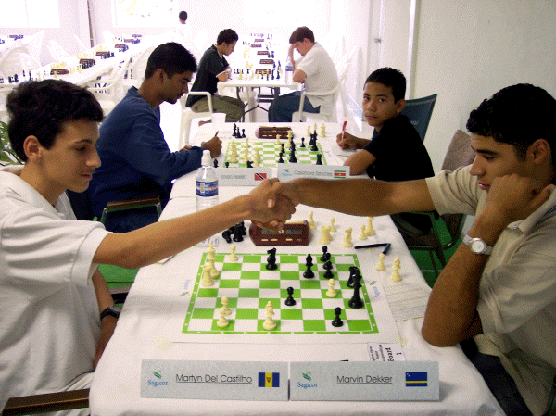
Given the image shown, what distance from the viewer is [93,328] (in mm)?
1602

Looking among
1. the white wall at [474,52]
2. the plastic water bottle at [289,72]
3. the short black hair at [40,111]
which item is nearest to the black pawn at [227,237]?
the short black hair at [40,111]

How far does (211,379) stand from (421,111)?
299 centimetres

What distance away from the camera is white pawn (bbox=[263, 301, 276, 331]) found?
1.37 meters

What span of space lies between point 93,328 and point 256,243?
63 centimetres

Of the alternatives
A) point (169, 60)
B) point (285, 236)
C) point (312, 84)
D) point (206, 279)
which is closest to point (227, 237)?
point (285, 236)

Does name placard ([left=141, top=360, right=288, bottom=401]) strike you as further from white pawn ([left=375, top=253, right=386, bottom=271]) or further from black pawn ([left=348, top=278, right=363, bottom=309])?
white pawn ([left=375, top=253, right=386, bottom=271])

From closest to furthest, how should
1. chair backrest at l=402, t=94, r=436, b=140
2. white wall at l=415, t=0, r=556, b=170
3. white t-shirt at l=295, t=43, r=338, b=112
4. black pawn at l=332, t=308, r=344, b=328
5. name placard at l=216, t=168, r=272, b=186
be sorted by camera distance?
black pawn at l=332, t=308, r=344, b=328
name placard at l=216, t=168, r=272, b=186
white wall at l=415, t=0, r=556, b=170
chair backrest at l=402, t=94, r=436, b=140
white t-shirt at l=295, t=43, r=338, b=112

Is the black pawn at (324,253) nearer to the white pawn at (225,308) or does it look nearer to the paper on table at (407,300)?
the paper on table at (407,300)

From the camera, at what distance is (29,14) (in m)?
12.7

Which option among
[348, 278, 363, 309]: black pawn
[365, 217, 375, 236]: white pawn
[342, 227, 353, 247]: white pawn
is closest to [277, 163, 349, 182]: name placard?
[365, 217, 375, 236]: white pawn

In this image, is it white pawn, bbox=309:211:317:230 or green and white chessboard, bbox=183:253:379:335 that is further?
white pawn, bbox=309:211:317:230

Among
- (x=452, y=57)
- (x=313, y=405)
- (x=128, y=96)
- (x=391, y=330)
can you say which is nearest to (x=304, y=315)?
(x=391, y=330)

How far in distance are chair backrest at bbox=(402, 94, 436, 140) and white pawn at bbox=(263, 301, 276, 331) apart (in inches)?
99.1

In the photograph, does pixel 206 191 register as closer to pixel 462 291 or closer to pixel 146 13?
pixel 462 291
